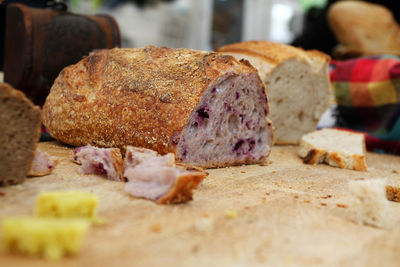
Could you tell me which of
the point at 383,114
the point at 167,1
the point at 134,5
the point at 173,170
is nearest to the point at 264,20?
the point at 167,1

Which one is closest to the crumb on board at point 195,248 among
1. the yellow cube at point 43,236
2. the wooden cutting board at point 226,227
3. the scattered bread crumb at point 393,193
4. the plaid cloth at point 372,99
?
the wooden cutting board at point 226,227

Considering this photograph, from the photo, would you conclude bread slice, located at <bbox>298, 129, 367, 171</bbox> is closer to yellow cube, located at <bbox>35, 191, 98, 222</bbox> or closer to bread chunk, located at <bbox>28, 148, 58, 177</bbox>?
bread chunk, located at <bbox>28, 148, 58, 177</bbox>

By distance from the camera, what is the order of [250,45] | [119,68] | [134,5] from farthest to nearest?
[134,5] < [250,45] < [119,68]

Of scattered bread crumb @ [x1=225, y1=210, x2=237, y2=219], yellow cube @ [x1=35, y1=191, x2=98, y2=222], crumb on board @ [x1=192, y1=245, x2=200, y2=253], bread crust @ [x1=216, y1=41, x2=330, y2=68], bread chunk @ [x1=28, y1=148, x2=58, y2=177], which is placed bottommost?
bread chunk @ [x1=28, y1=148, x2=58, y2=177]

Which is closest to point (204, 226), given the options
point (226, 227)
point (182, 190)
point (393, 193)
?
point (226, 227)

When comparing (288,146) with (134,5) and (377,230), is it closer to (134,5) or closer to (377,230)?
(377,230)

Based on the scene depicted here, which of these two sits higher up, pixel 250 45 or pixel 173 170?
pixel 250 45

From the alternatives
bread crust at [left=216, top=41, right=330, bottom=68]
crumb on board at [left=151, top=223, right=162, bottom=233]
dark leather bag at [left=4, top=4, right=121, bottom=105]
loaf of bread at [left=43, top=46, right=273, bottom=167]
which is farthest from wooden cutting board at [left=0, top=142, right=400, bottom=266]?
bread crust at [left=216, top=41, right=330, bottom=68]
